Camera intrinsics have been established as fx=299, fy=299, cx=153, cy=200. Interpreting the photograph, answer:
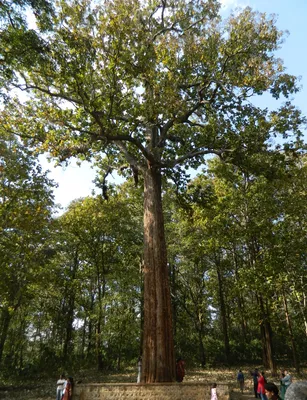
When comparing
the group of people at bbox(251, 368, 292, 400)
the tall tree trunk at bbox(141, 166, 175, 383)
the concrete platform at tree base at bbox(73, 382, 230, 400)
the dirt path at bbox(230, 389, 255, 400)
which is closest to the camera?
the group of people at bbox(251, 368, 292, 400)

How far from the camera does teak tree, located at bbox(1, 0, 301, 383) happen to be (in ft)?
30.3

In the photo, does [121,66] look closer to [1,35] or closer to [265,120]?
[1,35]

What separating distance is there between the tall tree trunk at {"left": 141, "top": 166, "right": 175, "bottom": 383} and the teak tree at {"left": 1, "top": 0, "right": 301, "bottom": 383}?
3 cm

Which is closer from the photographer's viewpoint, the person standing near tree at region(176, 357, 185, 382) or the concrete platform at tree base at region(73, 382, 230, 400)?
the concrete platform at tree base at region(73, 382, 230, 400)

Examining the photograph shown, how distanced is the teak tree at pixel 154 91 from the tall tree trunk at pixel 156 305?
0.03 metres

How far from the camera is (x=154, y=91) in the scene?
36.1 ft

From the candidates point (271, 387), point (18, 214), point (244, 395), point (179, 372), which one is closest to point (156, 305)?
point (179, 372)

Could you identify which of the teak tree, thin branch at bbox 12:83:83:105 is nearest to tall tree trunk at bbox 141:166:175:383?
the teak tree

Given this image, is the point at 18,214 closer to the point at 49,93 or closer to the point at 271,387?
the point at 49,93

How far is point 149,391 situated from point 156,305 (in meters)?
2.27

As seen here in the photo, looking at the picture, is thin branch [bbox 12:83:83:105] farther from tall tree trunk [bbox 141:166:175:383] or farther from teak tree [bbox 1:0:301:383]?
tall tree trunk [bbox 141:166:175:383]

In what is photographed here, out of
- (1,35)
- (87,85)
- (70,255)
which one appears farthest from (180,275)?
(1,35)

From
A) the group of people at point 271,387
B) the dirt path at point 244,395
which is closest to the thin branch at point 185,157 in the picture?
the group of people at point 271,387

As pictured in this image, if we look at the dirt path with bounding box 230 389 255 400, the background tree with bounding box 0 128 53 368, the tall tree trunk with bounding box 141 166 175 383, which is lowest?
the dirt path with bounding box 230 389 255 400
